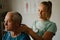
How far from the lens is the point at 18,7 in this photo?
296 centimetres

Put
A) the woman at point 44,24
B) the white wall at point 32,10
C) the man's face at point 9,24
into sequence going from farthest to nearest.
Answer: the white wall at point 32,10 < the woman at point 44,24 < the man's face at point 9,24

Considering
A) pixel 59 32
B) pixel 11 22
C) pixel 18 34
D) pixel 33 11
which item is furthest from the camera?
pixel 33 11

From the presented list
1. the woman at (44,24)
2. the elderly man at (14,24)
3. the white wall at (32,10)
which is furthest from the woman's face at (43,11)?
the white wall at (32,10)

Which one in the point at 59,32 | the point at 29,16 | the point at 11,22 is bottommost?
the point at 59,32

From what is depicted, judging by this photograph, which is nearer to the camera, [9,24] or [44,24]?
[9,24]

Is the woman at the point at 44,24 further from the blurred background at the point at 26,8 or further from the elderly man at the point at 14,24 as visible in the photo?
the blurred background at the point at 26,8

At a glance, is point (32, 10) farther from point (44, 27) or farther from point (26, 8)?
point (44, 27)

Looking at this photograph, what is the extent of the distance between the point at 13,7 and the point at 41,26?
1.73 metres

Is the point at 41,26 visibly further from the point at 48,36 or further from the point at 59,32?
the point at 59,32

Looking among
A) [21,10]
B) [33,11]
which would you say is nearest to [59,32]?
[33,11]

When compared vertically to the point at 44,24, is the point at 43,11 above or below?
above

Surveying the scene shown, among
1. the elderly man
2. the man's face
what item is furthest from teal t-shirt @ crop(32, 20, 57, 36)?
the man's face

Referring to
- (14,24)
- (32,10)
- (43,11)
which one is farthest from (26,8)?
(14,24)

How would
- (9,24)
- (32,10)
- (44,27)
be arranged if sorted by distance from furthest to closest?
(32,10) < (44,27) < (9,24)
